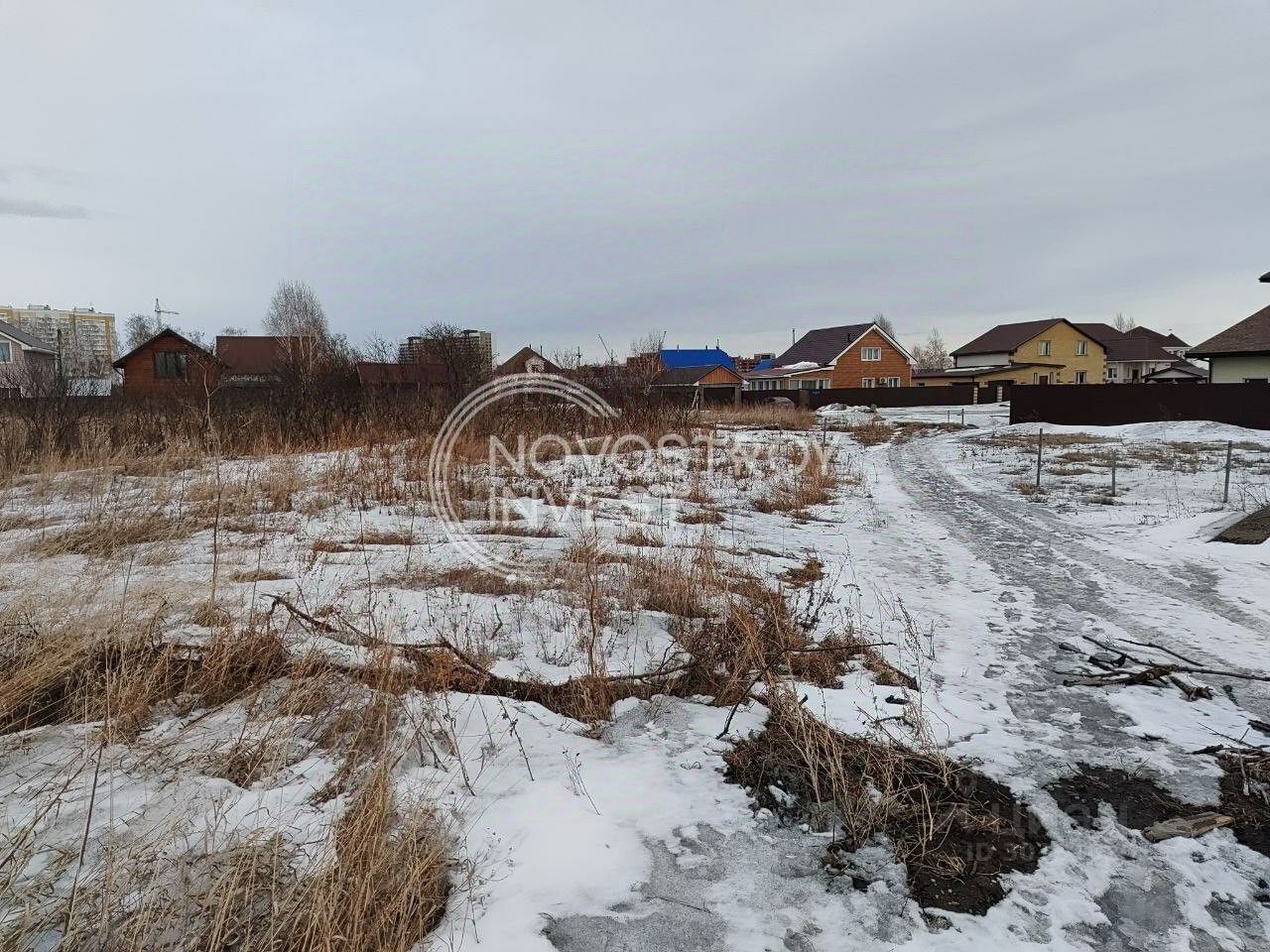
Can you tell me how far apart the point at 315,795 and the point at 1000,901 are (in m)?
2.39

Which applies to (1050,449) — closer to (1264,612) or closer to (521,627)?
(1264,612)

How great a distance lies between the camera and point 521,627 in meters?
4.17

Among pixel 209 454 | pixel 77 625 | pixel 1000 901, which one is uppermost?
pixel 209 454

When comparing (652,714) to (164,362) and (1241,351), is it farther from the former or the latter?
(164,362)

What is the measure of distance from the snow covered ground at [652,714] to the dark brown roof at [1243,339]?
20657 millimetres

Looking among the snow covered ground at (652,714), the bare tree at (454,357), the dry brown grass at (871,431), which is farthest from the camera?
the dry brown grass at (871,431)

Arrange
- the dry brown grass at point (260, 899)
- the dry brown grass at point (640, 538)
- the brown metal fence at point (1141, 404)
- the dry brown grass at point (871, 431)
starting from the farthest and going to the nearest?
1. the dry brown grass at point (871, 431)
2. the brown metal fence at point (1141, 404)
3. the dry brown grass at point (640, 538)
4. the dry brown grass at point (260, 899)

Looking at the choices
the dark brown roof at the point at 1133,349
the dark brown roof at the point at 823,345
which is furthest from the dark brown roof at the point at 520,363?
the dark brown roof at the point at 1133,349

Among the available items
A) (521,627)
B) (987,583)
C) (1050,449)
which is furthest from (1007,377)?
(521,627)

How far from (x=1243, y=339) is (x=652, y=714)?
29.5 m

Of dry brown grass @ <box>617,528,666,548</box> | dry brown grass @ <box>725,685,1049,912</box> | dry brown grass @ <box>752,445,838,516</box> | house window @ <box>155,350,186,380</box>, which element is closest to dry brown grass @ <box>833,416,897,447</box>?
dry brown grass @ <box>752,445,838,516</box>

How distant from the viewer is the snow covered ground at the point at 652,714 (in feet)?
6.66

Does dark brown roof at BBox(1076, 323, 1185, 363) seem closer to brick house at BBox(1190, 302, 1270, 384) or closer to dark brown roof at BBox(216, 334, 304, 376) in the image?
brick house at BBox(1190, 302, 1270, 384)

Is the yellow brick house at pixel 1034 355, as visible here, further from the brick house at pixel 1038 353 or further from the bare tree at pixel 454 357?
the bare tree at pixel 454 357
